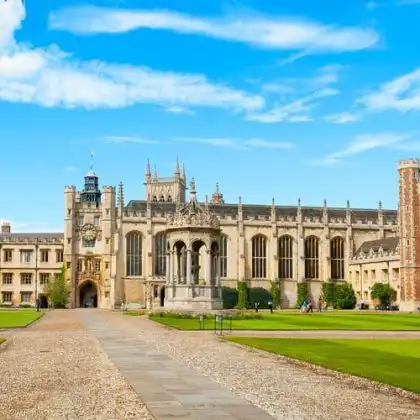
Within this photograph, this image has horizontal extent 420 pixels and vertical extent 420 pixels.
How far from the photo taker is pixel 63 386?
17.1m

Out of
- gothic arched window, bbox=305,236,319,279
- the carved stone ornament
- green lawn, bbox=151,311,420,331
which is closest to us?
green lawn, bbox=151,311,420,331

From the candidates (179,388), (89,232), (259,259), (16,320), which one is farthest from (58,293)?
(179,388)

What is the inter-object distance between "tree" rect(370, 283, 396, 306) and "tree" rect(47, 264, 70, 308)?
122 feet

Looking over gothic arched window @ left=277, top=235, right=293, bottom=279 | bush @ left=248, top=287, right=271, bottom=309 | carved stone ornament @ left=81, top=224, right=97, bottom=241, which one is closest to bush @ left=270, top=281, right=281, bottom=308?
bush @ left=248, top=287, right=271, bottom=309

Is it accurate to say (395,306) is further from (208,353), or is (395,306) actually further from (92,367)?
(92,367)

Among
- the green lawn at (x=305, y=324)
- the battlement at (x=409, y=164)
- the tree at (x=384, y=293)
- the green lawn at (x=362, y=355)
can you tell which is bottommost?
the green lawn at (x=305, y=324)

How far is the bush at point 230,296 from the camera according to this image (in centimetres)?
9257

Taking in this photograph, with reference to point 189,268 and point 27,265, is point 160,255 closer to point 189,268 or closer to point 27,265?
point 27,265

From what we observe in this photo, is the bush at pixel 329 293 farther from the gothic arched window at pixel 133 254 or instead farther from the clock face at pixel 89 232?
the clock face at pixel 89 232

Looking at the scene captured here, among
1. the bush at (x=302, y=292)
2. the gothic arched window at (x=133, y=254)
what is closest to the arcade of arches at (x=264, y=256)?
the gothic arched window at (x=133, y=254)

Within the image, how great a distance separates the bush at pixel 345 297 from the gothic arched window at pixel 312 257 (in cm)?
516

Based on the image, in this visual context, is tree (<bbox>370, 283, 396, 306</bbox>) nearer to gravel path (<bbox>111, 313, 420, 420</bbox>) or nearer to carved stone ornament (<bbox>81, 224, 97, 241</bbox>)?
carved stone ornament (<bbox>81, 224, 97, 241</bbox>)

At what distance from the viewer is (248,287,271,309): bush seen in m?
93.9

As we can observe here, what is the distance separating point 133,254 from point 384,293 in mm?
31363
